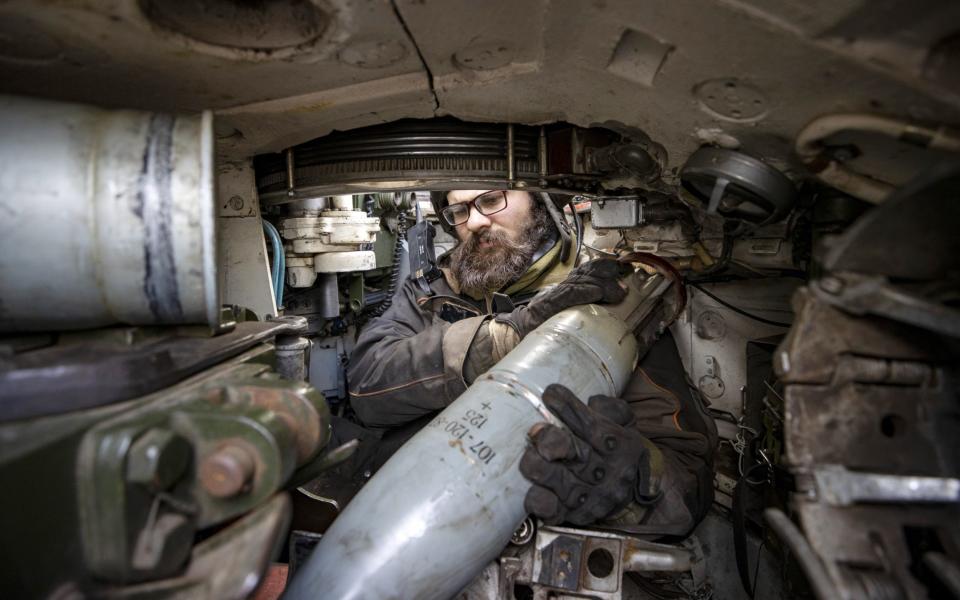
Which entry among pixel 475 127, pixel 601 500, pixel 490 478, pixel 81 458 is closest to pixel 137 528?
pixel 81 458

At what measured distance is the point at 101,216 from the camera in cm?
83

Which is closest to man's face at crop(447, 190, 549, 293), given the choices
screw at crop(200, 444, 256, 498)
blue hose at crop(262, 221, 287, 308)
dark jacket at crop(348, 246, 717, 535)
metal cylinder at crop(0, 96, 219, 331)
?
dark jacket at crop(348, 246, 717, 535)

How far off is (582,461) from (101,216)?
4.30 feet

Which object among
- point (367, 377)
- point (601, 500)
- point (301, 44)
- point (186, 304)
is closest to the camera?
point (186, 304)

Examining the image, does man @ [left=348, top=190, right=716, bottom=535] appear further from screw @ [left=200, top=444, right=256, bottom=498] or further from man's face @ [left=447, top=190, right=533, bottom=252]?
screw @ [left=200, top=444, right=256, bottom=498]

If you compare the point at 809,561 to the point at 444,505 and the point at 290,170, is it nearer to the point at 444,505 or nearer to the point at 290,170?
the point at 444,505

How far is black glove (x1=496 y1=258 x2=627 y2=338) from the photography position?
2164mm

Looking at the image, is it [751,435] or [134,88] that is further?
[751,435]

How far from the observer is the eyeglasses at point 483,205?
3075 millimetres

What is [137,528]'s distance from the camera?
0.72 meters

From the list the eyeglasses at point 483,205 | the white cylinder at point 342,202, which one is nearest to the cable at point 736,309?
the eyeglasses at point 483,205

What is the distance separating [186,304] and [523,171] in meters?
1.39

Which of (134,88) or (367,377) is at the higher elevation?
(134,88)

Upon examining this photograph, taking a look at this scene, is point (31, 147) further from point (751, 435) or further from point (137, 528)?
point (751, 435)
